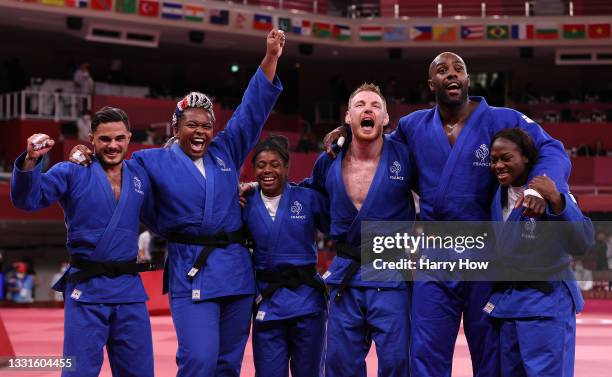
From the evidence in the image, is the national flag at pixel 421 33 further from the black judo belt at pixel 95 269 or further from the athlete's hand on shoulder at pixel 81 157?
the black judo belt at pixel 95 269

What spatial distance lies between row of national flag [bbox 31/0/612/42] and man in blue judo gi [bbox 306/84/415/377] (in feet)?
52.3

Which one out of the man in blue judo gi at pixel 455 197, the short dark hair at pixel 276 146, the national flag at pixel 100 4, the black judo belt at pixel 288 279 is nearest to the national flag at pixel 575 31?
the national flag at pixel 100 4

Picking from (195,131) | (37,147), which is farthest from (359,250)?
(37,147)

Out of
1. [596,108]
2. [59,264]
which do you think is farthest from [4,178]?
[596,108]

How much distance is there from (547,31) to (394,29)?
12.6 ft

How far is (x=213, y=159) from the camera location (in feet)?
17.5

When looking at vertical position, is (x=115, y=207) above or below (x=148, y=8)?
below

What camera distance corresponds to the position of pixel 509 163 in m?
4.52

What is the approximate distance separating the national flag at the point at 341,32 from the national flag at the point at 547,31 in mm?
4759

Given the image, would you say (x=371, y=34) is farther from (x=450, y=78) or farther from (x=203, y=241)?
(x=203, y=241)

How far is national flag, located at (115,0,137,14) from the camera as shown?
19453mm

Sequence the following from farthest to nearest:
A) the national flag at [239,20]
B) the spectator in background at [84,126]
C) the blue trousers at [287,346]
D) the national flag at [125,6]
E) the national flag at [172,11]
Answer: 1. the national flag at [239,20]
2. the national flag at [172,11]
3. the national flag at [125,6]
4. the spectator in background at [84,126]
5. the blue trousers at [287,346]

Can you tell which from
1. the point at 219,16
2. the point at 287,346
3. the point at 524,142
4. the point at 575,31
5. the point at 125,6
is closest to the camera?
the point at 524,142

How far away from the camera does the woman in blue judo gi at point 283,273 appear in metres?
5.27
